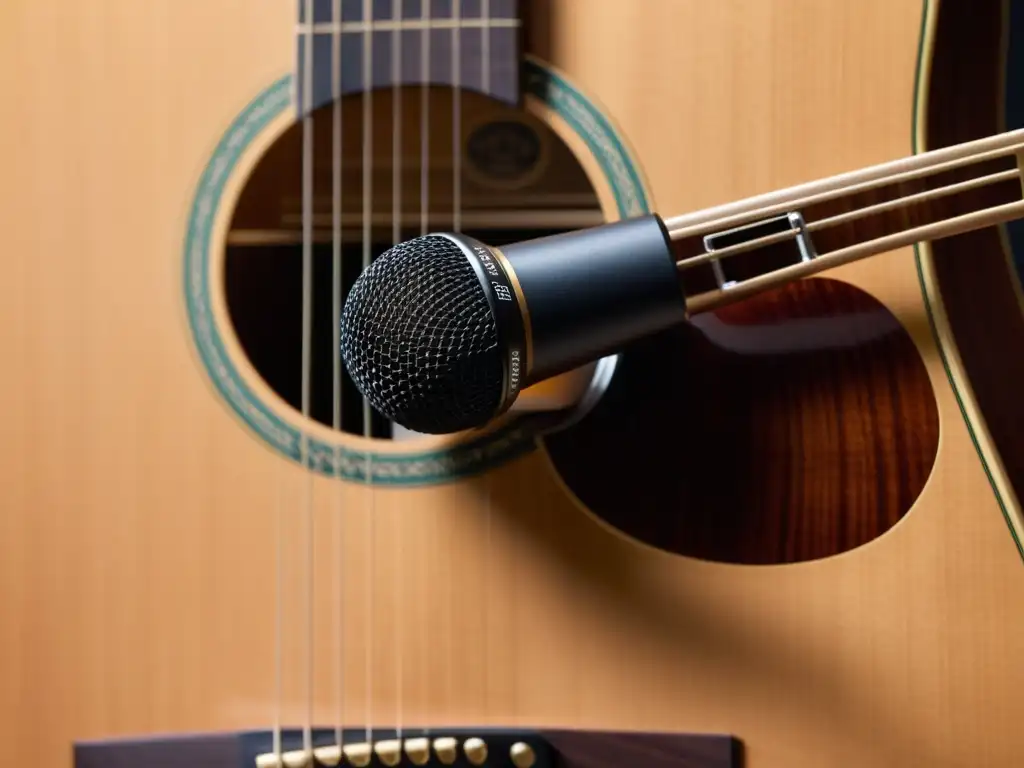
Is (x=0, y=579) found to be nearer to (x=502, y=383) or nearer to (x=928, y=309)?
(x=502, y=383)

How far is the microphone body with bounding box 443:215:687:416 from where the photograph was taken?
0.42m

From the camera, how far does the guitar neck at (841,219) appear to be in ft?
1.48

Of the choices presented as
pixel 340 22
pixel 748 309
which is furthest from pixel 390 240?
pixel 748 309

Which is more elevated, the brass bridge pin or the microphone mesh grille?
the microphone mesh grille

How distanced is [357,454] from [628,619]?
0.57 ft

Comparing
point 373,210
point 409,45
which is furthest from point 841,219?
point 373,210

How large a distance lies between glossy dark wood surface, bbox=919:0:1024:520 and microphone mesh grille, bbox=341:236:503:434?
0.86 ft

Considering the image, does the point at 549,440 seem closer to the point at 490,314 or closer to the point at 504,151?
the point at 490,314

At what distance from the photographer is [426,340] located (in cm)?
40

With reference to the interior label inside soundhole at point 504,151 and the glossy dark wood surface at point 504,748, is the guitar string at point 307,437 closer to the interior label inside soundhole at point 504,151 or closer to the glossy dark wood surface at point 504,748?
the glossy dark wood surface at point 504,748

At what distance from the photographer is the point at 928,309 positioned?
19.7 inches

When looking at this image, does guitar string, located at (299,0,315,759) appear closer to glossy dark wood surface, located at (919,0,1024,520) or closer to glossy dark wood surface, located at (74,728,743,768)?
glossy dark wood surface, located at (74,728,743,768)

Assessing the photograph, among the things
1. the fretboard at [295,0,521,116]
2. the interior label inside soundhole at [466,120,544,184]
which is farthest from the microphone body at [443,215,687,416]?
the interior label inside soundhole at [466,120,544,184]

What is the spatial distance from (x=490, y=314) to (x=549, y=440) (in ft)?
0.46
